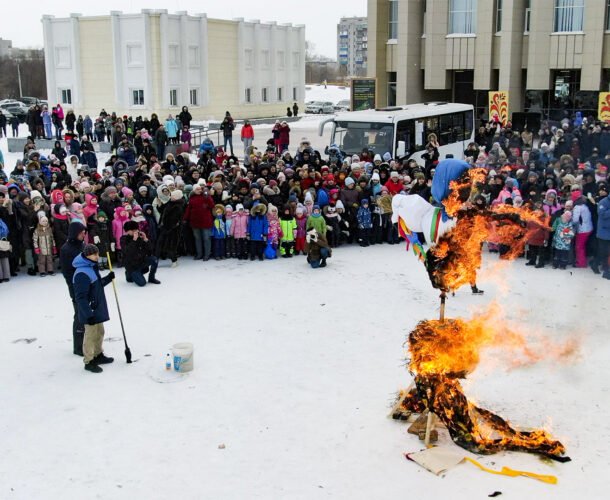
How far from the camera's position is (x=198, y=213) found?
1457 centimetres

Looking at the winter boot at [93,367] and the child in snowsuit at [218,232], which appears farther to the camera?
the child in snowsuit at [218,232]

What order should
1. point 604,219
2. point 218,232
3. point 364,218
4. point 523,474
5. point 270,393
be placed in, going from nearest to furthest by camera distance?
1. point 523,474
2. point 270,393
3. point 604,219
4. point 218,232
5. point 364,218

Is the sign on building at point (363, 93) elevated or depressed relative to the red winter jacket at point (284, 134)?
elevated

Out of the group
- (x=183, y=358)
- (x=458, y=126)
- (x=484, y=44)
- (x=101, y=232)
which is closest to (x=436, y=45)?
(x=484, y=44)

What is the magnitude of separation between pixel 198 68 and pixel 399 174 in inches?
1327

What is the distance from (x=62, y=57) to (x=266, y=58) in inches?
580

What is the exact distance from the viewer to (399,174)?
1756cm

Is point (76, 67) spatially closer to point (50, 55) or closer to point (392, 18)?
point (50, 55)

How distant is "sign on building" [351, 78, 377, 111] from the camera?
32.4 m

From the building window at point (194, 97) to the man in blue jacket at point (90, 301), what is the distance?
4008cm

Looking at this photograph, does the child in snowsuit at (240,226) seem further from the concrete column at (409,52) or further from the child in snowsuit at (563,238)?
the concrete column at (409,52)

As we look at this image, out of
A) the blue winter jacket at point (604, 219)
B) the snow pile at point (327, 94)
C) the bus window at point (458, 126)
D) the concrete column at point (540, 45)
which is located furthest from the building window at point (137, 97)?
the blue winter jacket at point (604, 219)

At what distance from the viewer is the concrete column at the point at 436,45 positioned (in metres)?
34.6

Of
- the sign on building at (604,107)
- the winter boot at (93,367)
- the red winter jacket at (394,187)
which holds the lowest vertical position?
the winter boot at (93,367)
